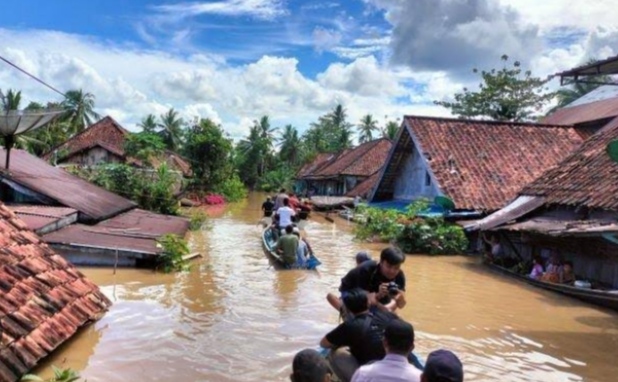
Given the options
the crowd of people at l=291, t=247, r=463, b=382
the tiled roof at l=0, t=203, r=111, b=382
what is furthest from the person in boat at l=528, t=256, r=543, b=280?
the tiled roof at l=0, t=203, r=111, b=382

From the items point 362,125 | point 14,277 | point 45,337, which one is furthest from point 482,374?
point 362,125

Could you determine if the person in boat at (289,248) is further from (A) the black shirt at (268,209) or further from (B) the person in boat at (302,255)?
(A) the black shirt at (268,209)

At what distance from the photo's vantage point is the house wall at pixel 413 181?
2320 cm

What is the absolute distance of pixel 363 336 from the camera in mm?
5078

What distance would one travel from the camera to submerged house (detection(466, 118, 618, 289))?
12258 mm

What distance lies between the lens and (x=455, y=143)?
23766 millimetres

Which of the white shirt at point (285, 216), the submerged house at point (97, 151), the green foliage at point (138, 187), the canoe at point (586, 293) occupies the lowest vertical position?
the canoe at point (586, 293)

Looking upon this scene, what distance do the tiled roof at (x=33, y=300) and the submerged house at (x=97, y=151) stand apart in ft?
87.4

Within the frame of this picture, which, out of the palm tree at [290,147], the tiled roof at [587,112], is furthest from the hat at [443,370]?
the palm tree at [290,147]

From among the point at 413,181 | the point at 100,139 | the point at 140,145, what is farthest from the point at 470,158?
the point at 100,139

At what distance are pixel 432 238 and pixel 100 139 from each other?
30914 mm

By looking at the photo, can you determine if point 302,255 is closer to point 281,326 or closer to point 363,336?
point 281,326

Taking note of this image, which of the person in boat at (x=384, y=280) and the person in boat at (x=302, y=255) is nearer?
the person in boat at (x=384, y=280)

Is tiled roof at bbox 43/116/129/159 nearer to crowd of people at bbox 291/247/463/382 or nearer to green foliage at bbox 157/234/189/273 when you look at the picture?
green foliage at bbox 157/234/189/273
